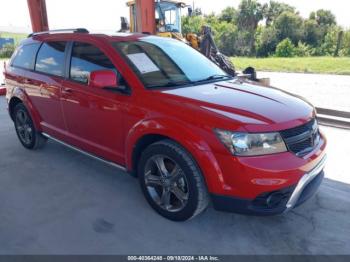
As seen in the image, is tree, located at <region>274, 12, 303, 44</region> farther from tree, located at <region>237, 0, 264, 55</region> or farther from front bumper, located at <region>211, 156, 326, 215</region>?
front bumper, located at <region>211, 156, 326, 215</region>

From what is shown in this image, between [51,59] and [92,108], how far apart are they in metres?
1.16

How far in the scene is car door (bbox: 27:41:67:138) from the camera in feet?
13.4

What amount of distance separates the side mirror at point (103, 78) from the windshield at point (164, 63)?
260 millimetres

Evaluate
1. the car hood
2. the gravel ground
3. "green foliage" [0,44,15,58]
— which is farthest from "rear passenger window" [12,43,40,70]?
"green foliage" [0,44,15,58]

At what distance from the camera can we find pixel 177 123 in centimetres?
283

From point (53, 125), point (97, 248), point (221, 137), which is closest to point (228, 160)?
point (221, 137)

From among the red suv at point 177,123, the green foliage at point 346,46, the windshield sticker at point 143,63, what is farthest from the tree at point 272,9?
the windshield sticker at point 143,63

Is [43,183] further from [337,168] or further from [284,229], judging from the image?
[337,168]

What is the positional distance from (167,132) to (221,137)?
51cm

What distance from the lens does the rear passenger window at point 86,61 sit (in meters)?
3.51

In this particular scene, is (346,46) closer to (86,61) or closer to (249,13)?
(86,61)

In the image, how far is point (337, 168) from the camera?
4250 mm

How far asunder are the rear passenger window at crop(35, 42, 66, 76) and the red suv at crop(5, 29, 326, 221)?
1cm

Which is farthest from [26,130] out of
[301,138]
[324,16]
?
[324,16]
